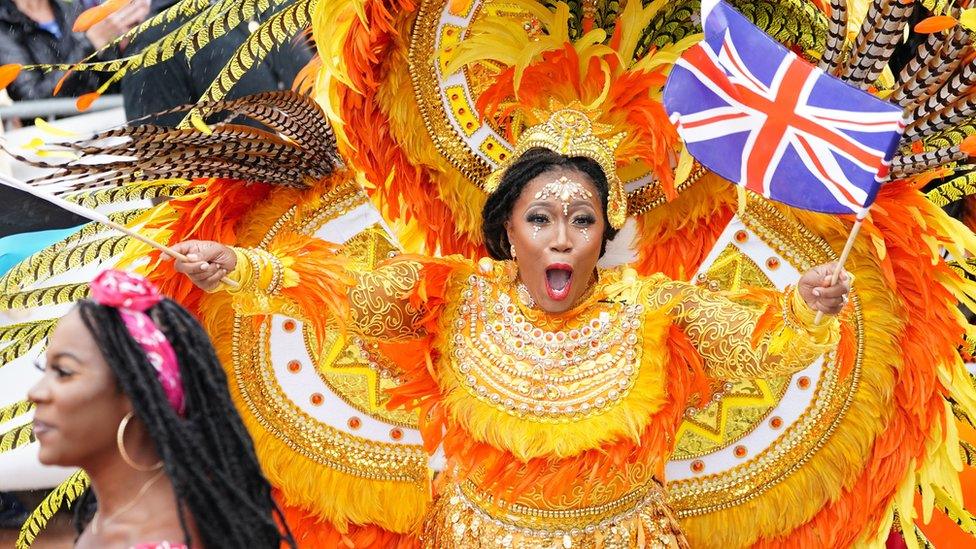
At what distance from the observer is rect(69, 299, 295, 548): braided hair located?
251 centimetres

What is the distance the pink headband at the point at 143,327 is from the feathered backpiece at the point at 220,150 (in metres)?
0.92

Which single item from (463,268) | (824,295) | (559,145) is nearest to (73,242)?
(463,268)

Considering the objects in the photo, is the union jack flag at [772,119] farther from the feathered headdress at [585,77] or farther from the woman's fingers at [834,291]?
the feathered headdress at [585,77]

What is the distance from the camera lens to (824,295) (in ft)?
11.1

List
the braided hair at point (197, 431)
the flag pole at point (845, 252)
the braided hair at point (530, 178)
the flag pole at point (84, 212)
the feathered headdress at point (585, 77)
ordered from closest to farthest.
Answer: the braided hair at point (197, 431) < the flag pole at point (84, 212) < the flag pole at point (845, 252) < the braided hair at point (530, 178) < the feathered headdress at point (585, 77)

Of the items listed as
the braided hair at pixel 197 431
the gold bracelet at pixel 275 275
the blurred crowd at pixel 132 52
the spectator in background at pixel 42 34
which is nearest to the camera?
the braided hair at pixel 197 431

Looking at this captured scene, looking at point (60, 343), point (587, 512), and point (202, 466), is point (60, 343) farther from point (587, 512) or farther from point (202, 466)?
point (587, 512)

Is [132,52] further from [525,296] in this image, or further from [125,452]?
[125,452]

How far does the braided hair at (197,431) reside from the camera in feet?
8.23

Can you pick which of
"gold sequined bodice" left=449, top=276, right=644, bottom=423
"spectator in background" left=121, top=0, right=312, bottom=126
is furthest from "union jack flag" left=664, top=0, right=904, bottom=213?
"spectator in background" left=121, top=0, right=312, bottom=126

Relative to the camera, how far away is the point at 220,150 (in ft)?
12.6

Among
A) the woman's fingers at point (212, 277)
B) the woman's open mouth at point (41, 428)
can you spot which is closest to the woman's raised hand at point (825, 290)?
the woman's fingers at point (212, 277)

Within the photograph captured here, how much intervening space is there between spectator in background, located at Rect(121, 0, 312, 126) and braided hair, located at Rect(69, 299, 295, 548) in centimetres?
275

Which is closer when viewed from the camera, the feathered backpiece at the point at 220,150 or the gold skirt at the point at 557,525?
the feathered backpiece at the point at 220,150
